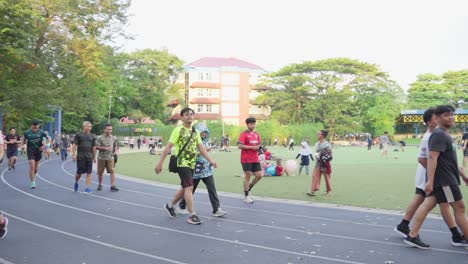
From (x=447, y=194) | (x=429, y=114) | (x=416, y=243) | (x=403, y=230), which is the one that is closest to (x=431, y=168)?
(x=447, y=194)

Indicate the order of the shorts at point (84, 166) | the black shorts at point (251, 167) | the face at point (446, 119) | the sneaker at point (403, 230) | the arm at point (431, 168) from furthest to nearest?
the shorts at point (84, 166), the black shorts at point (251, 167), the sneaker at point (403, 230), the face at point (446, 119), the arm at point (431, 168)

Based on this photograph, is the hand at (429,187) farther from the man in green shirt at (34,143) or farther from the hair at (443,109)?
the man in green shirt at (34,143)

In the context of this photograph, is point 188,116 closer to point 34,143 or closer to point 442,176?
point 442,176

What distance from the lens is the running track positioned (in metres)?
5.61

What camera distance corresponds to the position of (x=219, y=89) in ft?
246

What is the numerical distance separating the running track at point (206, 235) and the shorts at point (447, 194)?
0.69m

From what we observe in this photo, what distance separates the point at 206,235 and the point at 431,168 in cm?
332

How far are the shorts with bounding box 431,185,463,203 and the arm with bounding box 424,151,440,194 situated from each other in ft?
0.41

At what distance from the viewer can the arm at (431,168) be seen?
18.8 ft

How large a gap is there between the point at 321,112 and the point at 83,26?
42984 millimetres

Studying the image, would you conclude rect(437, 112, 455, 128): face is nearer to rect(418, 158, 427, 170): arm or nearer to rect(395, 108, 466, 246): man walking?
rect(395, 108, 466, 246): man walking

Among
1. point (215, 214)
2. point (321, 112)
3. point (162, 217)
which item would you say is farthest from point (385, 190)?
point (321, 112)

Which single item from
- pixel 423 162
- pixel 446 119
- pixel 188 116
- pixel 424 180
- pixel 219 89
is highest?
pixel 219 89

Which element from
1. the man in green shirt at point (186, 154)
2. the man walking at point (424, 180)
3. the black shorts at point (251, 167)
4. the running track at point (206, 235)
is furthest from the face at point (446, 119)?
the black shorts at point (251, 167)
